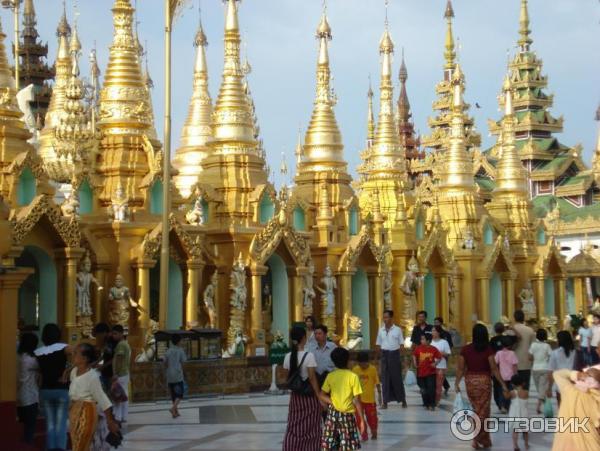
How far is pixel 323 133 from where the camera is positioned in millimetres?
33375

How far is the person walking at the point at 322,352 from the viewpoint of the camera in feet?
44.4

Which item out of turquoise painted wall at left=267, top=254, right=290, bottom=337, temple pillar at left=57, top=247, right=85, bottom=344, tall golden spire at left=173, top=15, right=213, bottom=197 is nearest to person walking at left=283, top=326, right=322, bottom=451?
temple pillar at left=57, top=247, right=85, bottom=344

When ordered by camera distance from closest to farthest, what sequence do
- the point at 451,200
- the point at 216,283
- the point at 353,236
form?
the point at 216,283, the point at 353,236, the point at 451,200

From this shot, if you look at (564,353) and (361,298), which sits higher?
(361,298)

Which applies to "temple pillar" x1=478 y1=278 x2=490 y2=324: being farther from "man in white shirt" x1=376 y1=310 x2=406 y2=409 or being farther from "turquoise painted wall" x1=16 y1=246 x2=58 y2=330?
"man in white shirt" x1=376 y1=310 x2=406 y2=409

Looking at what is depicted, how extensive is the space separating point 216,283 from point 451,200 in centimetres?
1377

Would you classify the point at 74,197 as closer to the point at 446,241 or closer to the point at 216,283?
the point at 216,283

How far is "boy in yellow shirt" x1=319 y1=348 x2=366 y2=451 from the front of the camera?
12.5 metres

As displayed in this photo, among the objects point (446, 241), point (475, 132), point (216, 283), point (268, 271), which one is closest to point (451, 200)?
point (446, 241)

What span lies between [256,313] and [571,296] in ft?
81.2

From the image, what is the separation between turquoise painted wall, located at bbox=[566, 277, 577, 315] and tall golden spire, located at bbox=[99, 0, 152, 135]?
2654 cm

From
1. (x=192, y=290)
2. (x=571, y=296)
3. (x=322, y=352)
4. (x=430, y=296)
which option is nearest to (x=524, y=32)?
(x=571, y=296)

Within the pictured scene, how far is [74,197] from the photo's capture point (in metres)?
A: 24.3

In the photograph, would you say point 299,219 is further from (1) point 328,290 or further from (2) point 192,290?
(2) point 192,290
